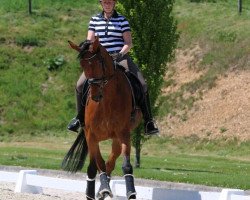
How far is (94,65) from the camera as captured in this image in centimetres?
1186

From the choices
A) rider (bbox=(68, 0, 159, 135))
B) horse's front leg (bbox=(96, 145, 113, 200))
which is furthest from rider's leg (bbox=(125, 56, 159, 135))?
horse's front leg (bbox=(96, 145, 113, 200))

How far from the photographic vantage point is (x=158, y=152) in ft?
115

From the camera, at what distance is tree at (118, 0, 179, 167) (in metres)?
23.2

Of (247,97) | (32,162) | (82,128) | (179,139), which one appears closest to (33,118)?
(179,139)

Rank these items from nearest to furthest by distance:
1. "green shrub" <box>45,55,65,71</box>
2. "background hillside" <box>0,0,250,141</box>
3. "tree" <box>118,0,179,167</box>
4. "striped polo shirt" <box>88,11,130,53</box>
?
"striped polo shirt" <box>88,11,130,53</box> < "tree" <box>118,0,179,167</box> < "background hillside" <box>0,0,250,141</box> < "green shrub" <box>45,55,65,71</box>

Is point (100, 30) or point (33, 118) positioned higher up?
point (100, 30)

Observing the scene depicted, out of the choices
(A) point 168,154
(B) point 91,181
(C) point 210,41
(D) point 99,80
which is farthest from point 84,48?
(C) point 210,41

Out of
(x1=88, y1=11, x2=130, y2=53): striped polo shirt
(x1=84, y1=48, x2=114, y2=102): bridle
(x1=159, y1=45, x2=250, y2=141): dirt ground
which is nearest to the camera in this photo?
(x1=84, y1=48, x2=114, y2=102): bridle

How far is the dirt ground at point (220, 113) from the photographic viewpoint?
36.2 meters

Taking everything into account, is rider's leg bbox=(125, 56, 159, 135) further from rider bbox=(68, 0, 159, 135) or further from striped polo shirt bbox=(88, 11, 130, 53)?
striped polo shirt bbox=(88, 11, 130, 53)

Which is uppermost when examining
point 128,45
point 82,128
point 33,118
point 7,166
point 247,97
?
point 128,45

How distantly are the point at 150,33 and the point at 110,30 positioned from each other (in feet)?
33.8

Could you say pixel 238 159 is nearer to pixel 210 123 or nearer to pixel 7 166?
pixel 210 123

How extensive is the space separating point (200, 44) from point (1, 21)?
1417 cm
